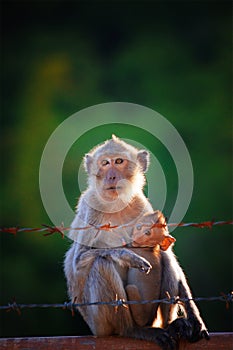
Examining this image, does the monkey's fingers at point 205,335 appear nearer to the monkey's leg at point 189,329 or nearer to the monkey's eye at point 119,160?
the monkey's leg at point 189,329

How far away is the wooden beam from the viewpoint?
14.9ft

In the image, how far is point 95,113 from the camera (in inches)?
426

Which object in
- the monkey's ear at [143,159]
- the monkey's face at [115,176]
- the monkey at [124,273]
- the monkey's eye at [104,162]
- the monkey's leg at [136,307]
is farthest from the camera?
the monkey's ear at [143,159]

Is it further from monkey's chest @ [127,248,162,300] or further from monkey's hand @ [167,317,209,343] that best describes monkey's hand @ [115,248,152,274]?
monkey's hand @ [167,317,209,343]

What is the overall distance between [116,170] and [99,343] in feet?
6.29

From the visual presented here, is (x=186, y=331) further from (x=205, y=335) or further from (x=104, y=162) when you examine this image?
(x=104, y=162)

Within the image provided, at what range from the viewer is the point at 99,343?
4.71 metres

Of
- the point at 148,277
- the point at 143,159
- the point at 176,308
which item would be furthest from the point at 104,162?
the point at 176,308

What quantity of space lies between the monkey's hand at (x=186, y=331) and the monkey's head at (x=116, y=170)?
1311 mm

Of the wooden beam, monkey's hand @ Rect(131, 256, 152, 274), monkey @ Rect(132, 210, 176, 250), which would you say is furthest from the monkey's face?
the wooden beam

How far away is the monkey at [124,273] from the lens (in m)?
4.95

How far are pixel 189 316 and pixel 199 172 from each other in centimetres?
549

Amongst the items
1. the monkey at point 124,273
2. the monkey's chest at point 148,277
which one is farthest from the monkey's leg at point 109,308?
the monkey's chest at point 148,277

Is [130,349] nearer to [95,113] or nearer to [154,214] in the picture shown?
[154,214]
